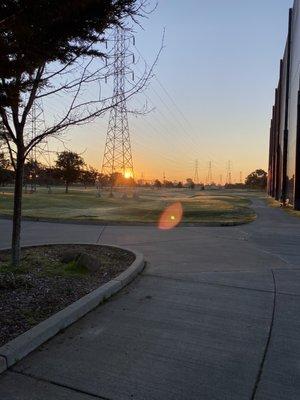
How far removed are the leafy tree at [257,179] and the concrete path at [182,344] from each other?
108 metres

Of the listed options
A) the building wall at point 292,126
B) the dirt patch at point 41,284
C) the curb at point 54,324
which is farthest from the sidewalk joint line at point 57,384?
the building wall at point 292,126

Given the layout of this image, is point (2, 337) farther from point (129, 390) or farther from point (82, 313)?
point (129, 390)

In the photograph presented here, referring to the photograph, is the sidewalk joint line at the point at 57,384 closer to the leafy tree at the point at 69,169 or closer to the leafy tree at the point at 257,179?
the leafy tree at the point at 69,169

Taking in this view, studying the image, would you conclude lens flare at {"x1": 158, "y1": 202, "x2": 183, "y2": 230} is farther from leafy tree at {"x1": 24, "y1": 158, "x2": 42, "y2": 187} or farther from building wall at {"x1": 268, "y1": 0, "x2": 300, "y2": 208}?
building wall at {"x1": 268, "y1": 0, "x2": 300, "y2": 208}

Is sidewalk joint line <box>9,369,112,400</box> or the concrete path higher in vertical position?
the concrete path

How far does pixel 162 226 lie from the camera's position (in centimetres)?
1466

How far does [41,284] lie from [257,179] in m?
115

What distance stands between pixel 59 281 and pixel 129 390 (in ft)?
10.1

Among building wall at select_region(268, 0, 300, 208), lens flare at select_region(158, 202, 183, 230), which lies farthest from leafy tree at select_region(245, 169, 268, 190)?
lens flare at select_region(158, 202, 183, 230)

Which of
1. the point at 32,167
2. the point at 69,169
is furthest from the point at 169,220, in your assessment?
the point at 69,169

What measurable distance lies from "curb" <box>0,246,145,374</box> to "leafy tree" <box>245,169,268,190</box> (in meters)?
109

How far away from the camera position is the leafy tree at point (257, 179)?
371 feet

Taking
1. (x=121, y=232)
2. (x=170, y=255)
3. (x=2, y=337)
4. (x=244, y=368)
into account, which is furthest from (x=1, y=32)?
(x=121, y=232)

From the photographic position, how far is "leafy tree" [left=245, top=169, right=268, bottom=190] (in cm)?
11314
